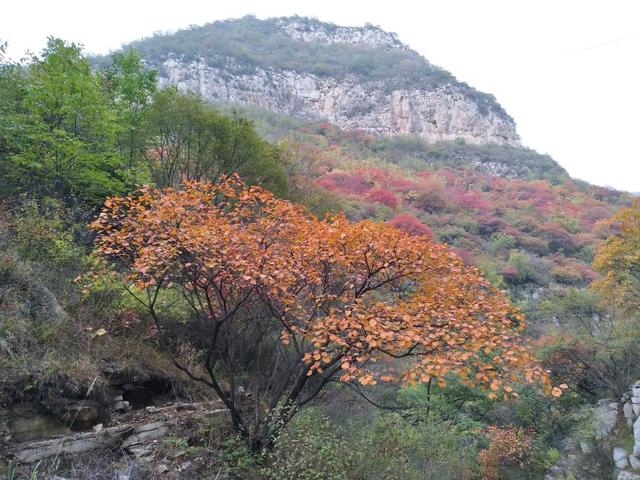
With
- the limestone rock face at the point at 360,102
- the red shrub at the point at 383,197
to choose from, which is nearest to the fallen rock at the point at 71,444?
the red shrub at the point at 383,197

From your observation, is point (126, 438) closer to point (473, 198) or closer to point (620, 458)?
point (620, 458)

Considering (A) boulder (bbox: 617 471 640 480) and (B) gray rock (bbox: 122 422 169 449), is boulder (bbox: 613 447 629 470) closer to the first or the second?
(A) boulder (bbox: 617 471 640 480)

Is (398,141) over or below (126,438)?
over

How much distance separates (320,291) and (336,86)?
63.1 m

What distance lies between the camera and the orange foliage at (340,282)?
3711 mm

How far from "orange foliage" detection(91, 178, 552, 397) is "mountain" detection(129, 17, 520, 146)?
179 feet

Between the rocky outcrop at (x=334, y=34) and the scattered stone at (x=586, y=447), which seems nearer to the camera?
the scattered stone at (x=586, y=447)

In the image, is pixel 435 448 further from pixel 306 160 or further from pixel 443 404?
pixel 306 160

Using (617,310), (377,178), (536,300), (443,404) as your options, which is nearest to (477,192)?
(377,178)

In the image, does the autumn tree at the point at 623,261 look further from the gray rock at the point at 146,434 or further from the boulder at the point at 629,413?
the gray rock at the point at 146,434

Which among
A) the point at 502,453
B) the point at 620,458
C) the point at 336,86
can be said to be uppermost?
the point at 336,86

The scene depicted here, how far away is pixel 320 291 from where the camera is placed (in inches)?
200

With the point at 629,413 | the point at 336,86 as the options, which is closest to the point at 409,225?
the point at 629,413

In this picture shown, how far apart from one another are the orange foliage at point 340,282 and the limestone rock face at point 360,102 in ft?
Result: 182
